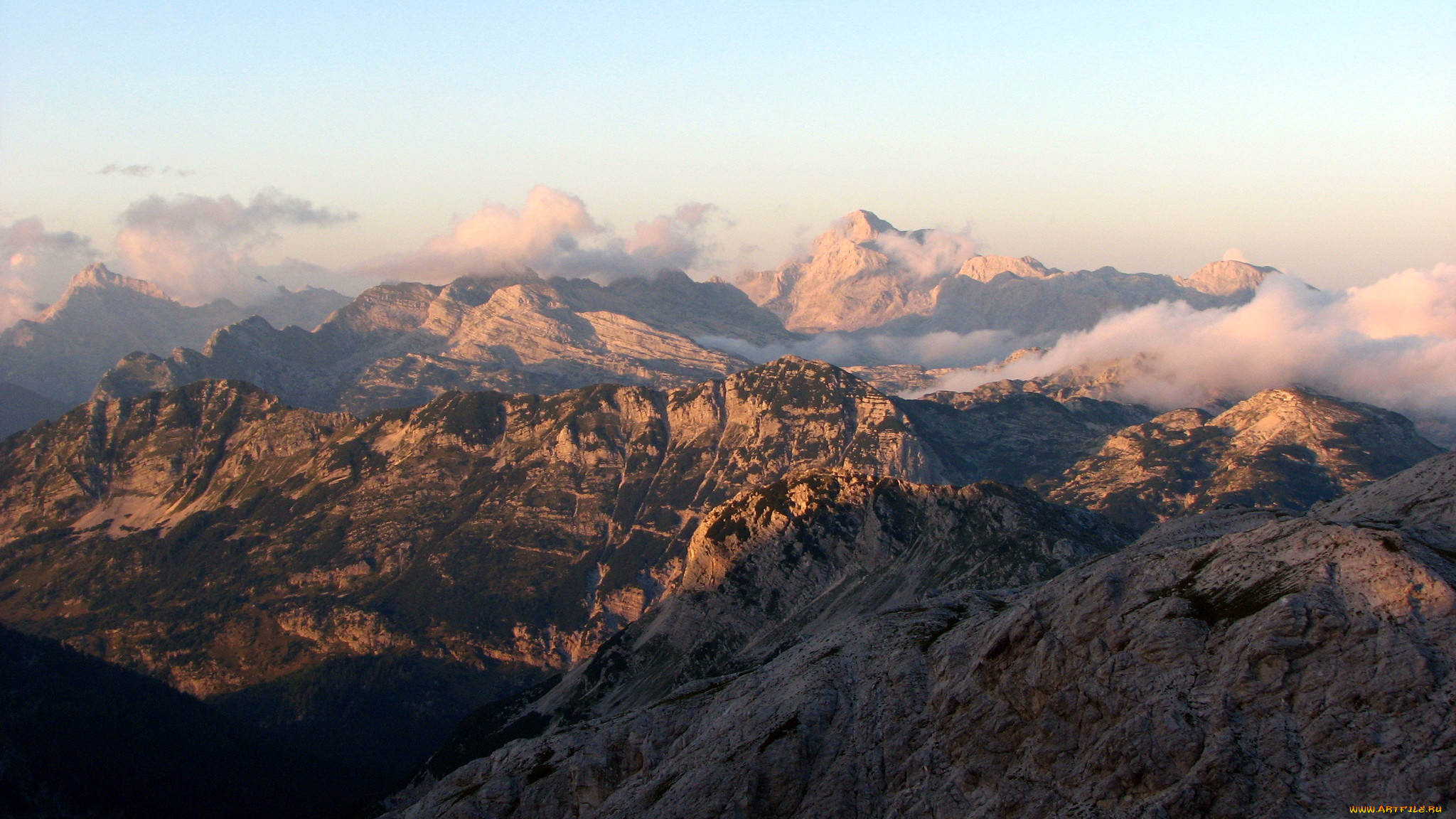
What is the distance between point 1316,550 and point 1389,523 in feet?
82.7

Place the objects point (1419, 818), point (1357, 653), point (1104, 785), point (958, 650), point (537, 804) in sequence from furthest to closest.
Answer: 1. point (537, 804)
2. point (958, 650)
3. point (1104, 785)
4. point (1357, 653)
5. point (1419, 818)

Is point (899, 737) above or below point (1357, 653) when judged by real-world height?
below

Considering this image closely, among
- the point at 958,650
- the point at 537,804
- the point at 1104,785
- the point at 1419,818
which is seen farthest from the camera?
the point at 537,804

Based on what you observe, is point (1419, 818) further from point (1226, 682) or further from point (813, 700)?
point (813, 700)

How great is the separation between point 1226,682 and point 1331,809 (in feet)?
51.1

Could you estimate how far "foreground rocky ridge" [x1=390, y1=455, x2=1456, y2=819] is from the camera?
97.1m

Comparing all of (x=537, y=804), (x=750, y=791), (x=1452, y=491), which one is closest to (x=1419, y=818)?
(x=1452, y=491)

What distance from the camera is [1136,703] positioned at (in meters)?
112

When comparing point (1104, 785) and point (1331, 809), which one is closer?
point (1331, 809)

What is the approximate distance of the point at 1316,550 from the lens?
368ft

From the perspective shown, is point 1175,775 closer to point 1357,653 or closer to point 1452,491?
point 1357,653

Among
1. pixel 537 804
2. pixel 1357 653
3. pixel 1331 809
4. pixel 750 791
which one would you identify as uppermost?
pixel 1357 653

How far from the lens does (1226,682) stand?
106500 mm

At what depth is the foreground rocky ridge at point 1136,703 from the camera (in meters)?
97.1
